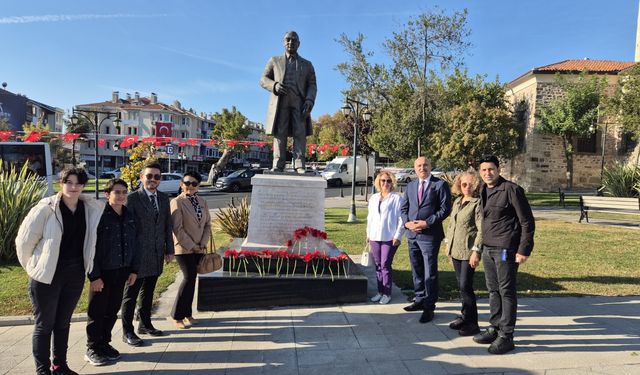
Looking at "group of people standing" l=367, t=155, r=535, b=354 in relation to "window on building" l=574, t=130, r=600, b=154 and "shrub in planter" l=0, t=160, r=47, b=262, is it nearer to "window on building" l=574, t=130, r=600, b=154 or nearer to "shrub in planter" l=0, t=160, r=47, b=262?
"shrub in planter" l=0, t=160, r=47, b=262

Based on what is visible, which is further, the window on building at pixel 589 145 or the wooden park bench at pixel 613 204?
the window on building at pixel 589 145

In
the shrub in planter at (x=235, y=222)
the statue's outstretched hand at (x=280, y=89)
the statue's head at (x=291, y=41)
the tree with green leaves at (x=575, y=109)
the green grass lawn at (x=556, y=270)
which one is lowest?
the green grass lawn at (x=556, y=270)

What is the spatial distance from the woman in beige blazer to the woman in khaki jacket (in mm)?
2607

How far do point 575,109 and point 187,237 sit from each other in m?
25.0

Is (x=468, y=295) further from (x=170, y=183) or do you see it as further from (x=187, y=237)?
(x=170, y=183)

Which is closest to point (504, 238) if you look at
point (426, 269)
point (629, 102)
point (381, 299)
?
point (426, 269)

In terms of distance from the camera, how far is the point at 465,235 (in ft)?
13.7

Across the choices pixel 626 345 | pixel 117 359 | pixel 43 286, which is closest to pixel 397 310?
pixel 626 345

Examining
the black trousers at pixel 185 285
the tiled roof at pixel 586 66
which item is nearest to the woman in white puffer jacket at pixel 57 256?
the black trousers at pixel 185 285

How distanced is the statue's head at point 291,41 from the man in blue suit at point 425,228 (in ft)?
9.81

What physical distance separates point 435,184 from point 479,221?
76 cm

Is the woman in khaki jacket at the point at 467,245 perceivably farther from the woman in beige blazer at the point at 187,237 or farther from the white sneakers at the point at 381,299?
the woman in beige blazer at the point at 187,237

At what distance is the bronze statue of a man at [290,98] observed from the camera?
6.52 meters

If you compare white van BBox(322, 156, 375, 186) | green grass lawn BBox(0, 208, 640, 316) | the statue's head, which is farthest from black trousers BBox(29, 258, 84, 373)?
white van BBox(322, 156, 375, 186)
